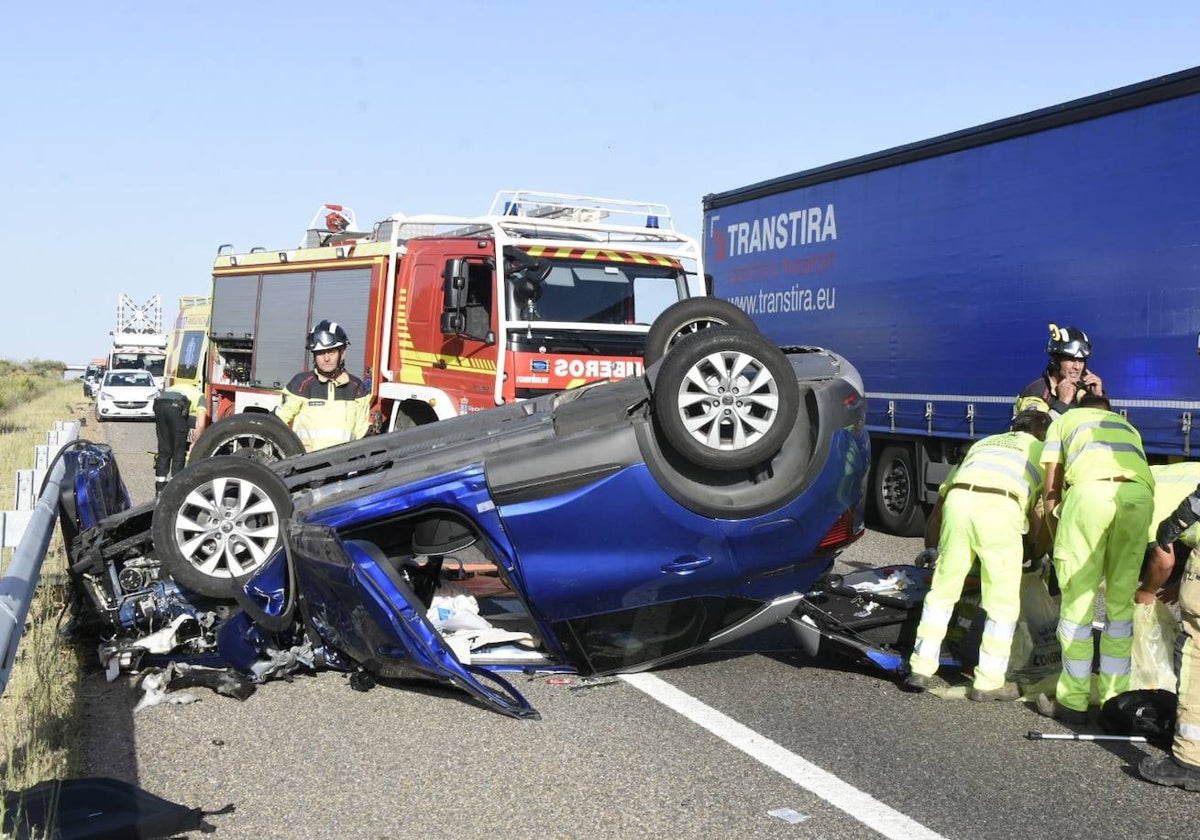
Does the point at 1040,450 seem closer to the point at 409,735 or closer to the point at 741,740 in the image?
Answer: the point at 741,740

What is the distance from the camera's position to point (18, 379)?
6231cm

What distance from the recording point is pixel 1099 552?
18.4 feet

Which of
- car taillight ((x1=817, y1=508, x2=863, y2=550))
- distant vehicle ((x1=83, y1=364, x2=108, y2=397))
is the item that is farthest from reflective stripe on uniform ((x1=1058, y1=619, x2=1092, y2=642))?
distant vehicle ((x1=83, y1=364, x2=108, y2=397))

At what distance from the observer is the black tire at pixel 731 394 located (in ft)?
18.2

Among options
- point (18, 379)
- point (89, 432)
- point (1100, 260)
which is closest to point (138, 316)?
point (18, 379)

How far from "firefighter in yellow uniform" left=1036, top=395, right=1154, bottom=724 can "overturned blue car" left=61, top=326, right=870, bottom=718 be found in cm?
95

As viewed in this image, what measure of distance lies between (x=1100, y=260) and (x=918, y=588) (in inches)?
188

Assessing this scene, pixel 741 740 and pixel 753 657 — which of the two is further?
pixel 753 657

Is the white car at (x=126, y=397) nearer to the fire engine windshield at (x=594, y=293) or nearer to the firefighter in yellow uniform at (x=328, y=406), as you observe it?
the fire engine windshield at (x=594, y=293)

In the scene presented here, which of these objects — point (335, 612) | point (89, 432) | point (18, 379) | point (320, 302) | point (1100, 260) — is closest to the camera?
point (335, 612)

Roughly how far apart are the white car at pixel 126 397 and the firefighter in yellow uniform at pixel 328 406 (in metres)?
27.2

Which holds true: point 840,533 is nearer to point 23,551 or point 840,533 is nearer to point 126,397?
point 23,551

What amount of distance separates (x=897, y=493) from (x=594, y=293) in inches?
154

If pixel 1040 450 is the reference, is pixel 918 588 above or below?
below
